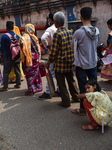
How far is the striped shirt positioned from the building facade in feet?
14.0

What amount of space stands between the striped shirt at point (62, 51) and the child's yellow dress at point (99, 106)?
1.01 meters

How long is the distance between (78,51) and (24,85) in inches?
117

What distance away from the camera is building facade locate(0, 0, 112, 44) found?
8562 mm

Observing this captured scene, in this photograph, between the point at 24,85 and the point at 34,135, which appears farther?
the point at 24,85

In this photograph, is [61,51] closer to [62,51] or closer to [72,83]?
[62,51]

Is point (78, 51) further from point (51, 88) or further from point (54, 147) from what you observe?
point (54, 147)

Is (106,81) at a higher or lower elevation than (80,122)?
higher

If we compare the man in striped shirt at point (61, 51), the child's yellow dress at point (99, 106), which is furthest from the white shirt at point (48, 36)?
the child's yellow dress at point (99, 106)

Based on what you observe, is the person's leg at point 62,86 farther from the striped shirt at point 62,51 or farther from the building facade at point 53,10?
the building facade at point 53,10

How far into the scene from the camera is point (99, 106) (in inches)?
113

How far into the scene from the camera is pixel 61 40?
11.6 feet

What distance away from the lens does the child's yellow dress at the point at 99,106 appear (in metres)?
2.82

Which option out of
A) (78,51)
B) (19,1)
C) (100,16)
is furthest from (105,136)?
(19,1)

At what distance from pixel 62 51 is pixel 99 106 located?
4.24 ft
